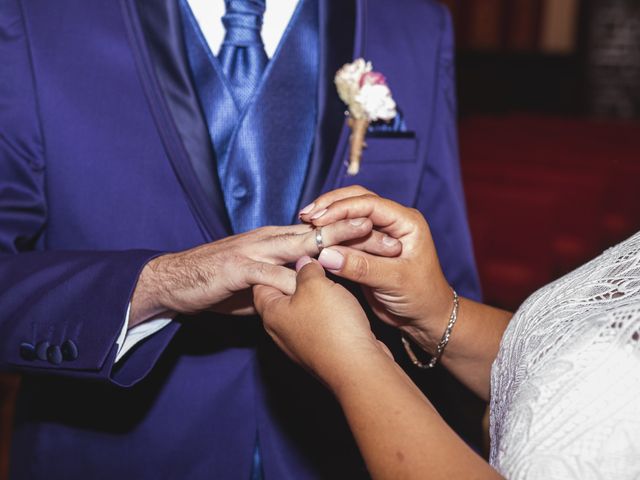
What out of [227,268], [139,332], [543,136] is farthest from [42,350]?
[543,136]

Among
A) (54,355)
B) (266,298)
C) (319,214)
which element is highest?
(319,214)

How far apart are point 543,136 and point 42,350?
278 inches

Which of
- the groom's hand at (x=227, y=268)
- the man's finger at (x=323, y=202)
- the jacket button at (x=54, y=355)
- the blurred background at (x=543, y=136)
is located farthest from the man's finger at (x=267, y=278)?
the blurred background at (x=543, y=136)

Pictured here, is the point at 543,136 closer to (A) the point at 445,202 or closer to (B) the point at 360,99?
(A) the point at 445,202

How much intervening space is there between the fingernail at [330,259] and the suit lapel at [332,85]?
282mm

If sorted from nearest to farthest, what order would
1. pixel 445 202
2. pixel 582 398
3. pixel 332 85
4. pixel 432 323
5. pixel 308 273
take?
pixel 582 398
pixel 308 273
pixel 432 323
pixel 332 85
pixel 445 202

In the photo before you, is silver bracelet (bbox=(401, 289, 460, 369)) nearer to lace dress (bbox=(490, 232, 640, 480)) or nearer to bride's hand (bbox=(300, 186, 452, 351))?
bride's hand (bbox=(300, 186, 452, 351))

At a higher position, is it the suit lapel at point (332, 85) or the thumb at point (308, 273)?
the suit lapel at point (332, 85)

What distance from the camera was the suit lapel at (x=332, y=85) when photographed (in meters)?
1.31

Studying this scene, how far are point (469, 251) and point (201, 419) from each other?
27.5 inches

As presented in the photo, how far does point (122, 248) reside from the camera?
1.24 m

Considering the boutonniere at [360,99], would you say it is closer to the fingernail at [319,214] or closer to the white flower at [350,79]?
the white flower at [350,79]

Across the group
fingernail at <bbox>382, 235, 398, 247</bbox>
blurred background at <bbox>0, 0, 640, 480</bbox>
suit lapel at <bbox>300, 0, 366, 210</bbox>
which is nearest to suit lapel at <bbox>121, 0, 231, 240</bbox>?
suit lapel at <bbox>300, 0, 366, 210</bbox>

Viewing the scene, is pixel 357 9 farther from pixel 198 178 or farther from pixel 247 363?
pixel 247 363
